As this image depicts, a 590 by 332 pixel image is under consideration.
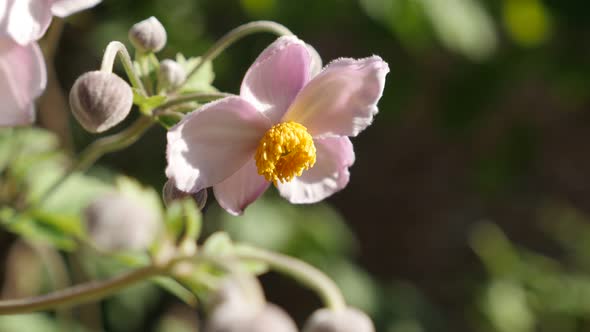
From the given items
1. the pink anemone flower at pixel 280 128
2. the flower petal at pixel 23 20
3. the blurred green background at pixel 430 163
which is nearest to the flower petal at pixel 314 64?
the pink anemone flower at pixel 280 128

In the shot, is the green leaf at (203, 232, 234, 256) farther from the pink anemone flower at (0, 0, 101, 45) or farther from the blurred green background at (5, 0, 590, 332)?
the blurred green background at (5, 0, 590, 332)

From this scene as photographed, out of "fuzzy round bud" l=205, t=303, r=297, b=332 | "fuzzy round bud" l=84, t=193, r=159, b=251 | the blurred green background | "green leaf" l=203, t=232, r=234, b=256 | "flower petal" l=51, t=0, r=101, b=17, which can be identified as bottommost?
the blurred green background

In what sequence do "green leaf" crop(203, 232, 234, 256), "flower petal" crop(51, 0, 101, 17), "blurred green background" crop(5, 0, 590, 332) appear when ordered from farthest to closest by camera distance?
"blurred green background" crop(5, 0, 590, 332), "green leaf" crop(203, 232, 234, 256), "flower petal" crop(51, 0, 101, 17)

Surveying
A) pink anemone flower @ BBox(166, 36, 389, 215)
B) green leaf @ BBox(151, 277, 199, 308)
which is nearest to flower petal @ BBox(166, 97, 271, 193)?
pink anemone flower @ BBox(166, 36, 389, 215)

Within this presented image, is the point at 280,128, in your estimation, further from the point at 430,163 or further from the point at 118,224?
the point at 430,163

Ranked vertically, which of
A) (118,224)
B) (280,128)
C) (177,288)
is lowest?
(177,288)

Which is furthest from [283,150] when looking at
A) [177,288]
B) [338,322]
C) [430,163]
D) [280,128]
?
[430,163]
